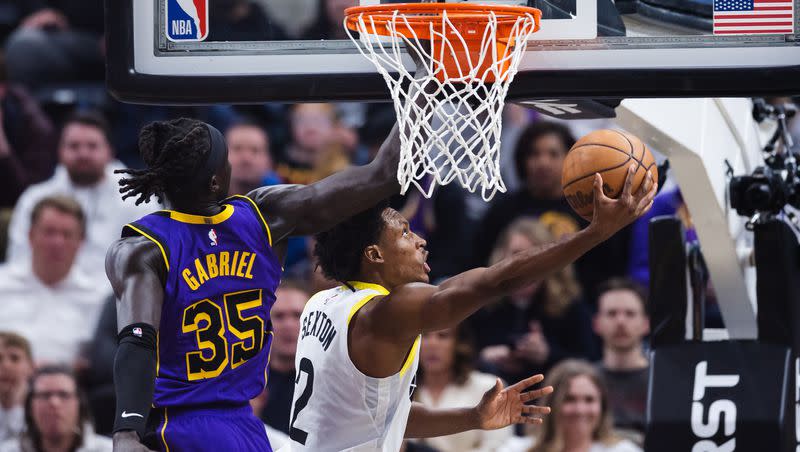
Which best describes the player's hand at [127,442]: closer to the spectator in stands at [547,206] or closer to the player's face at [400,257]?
the player's face at [400,257]

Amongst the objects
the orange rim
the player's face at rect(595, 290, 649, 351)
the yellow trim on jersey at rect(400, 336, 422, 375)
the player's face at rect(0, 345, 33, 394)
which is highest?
the orange rim

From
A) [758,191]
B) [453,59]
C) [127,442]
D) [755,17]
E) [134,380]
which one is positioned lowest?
[127,442]

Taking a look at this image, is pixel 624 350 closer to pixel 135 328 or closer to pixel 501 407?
pixel 501 407

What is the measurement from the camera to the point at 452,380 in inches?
269

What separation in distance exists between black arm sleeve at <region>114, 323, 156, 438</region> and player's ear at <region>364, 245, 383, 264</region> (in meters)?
1.09

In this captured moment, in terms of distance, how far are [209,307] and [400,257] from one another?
836 mm

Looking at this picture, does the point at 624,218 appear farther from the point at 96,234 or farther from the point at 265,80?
the point at 96,234

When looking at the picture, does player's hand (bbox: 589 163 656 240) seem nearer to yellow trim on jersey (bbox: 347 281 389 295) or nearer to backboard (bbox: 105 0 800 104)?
backboard (bbox: 105 0 800 104)

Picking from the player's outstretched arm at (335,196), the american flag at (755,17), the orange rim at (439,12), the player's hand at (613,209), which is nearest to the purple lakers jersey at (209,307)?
the player's outstretched arm at (335,196)

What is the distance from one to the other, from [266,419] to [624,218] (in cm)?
345

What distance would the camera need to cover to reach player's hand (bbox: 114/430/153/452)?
3.71m

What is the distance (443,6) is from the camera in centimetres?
407

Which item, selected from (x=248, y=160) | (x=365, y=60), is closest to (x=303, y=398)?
(x=365, y=60)

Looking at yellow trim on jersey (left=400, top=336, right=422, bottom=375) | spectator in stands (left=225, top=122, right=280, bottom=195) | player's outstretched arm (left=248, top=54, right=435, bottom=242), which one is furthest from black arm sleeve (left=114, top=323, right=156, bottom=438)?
spectator in stands (left=225, top=122, right=280, bottom=195)
